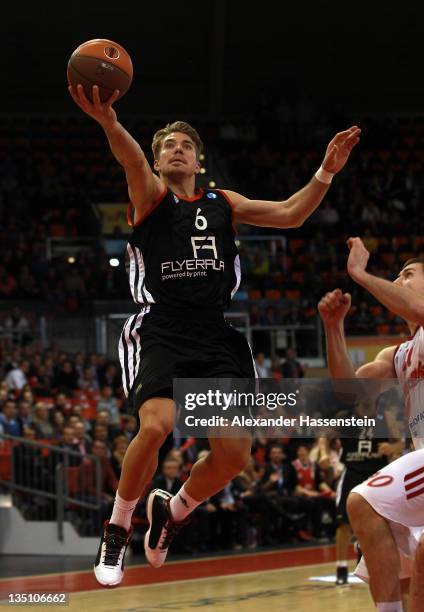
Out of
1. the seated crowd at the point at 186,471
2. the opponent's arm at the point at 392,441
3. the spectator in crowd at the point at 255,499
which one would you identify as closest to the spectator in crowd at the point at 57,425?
the seated crowd at the point at 186,471

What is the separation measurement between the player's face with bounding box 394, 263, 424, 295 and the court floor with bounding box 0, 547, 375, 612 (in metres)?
4.04

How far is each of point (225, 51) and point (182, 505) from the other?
20.7 m

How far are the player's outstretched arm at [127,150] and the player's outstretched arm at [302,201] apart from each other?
545mm

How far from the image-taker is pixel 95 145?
87.5 ft

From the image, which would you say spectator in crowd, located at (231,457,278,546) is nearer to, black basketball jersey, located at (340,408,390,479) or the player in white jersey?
black basketball jersey, located at (340,408,390,479)

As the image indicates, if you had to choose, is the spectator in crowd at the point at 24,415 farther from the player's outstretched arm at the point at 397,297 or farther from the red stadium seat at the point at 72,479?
the player's outstretched arm at the point at 397,297

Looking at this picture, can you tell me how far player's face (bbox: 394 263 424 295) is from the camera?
5.61 m

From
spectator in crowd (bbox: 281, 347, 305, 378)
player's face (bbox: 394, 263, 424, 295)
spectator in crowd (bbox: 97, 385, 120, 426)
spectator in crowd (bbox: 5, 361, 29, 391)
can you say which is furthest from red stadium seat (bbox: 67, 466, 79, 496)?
player's face (bbox: 394, 263, 424, 295)

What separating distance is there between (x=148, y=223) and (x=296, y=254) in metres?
17.3

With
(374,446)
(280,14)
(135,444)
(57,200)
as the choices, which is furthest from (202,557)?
(280,14)

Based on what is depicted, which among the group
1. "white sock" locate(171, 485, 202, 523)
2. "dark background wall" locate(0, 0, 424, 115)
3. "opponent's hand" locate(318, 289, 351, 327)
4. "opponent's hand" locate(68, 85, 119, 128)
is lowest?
"white sock" locate(171, 485, 202, 523)

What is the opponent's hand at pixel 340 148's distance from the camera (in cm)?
592

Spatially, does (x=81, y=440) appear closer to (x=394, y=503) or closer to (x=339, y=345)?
(x=339, y=345)

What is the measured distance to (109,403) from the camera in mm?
16578
